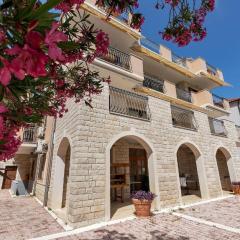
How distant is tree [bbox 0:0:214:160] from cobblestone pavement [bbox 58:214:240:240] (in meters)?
3.74

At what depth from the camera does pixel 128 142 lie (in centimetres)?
A: 1159

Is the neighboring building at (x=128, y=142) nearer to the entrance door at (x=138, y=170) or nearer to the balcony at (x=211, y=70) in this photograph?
the entrance door at (x=138, y=170)

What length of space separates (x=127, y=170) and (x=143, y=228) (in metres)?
4.90

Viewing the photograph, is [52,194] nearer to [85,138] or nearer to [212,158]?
[85,138]

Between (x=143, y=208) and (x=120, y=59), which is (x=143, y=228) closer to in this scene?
(x=143, y=208)

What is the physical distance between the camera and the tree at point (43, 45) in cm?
80

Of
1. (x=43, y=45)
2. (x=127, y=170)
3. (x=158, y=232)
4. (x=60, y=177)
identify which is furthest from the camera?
(x=127, y=170)

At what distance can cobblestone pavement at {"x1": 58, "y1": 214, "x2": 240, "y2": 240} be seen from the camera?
4.92 metres

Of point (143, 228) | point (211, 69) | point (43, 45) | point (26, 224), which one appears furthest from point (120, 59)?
point (211, 69)

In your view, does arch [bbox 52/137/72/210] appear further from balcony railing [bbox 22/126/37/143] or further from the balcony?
the balcony

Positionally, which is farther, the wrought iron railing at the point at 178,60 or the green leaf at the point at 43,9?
the wrought iron railing at the point at 178,60

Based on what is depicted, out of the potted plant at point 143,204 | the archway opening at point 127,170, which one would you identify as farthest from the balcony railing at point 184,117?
the potted plant at point 143,204

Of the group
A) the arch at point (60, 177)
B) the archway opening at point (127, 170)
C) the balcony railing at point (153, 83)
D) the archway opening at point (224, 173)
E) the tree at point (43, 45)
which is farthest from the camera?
the archway opening at point (224, 173)

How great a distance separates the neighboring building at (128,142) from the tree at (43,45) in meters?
3.44
